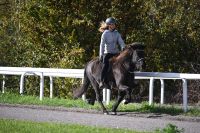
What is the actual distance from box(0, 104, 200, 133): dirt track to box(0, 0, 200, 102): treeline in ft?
28.5

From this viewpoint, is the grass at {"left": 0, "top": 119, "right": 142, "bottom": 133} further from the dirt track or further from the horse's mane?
the horse's mane

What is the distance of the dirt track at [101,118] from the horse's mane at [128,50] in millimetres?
1449

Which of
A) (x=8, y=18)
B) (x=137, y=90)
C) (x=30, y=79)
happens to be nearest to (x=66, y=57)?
(x=30, y=79)

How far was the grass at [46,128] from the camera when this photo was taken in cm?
1180

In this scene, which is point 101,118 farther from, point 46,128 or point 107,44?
point 46,128

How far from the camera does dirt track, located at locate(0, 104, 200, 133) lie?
13188 mm

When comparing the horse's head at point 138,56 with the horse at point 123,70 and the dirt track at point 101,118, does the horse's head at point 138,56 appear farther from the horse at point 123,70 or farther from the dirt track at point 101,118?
the dirt track at point 101,118

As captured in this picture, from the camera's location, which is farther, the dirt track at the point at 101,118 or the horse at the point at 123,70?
the horse at the point at 123,70

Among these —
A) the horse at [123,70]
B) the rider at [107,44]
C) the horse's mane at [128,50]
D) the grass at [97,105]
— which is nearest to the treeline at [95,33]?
the grass at [97,105]

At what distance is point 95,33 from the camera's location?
1032 inches

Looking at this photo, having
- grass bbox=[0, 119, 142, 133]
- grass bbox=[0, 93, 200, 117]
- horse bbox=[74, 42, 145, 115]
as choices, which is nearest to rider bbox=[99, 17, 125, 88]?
horse bbox=[74, 42, 145, 115]

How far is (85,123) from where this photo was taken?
13.6 metres

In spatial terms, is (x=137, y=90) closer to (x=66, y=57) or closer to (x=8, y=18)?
(x=66, y=57)

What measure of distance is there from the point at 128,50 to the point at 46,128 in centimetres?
405
